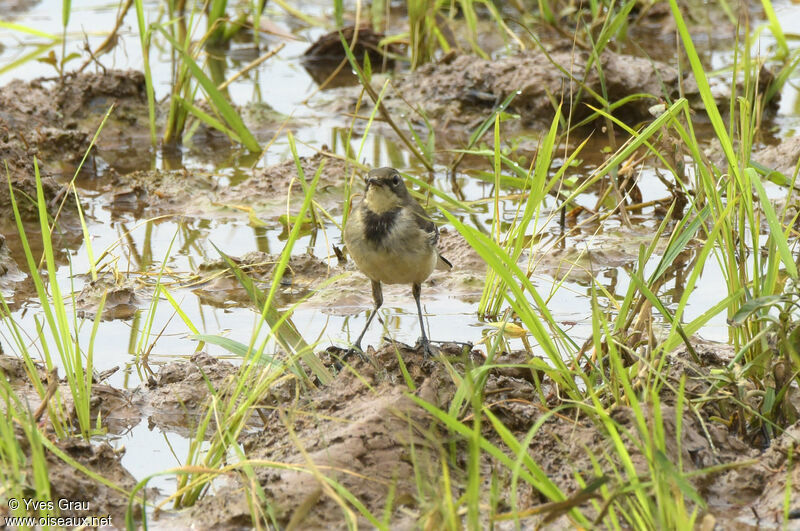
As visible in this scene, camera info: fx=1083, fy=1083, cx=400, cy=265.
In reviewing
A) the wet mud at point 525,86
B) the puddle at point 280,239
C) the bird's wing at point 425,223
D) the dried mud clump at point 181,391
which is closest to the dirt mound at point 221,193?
the puddle at point 280,239

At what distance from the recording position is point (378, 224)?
504 cm

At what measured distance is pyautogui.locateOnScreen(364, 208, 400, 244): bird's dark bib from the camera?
5.00 m

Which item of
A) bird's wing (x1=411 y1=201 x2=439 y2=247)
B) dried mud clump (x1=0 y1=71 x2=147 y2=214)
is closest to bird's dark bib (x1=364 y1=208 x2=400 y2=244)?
bird's wing (x1=411 y1=201 x2=439 y2=247)

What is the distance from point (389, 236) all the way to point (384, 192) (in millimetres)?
298

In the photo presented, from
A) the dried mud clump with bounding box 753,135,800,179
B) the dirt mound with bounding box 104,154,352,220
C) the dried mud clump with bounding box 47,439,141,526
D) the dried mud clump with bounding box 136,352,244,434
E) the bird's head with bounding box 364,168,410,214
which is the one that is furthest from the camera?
the dirt mound with bounding box 104,154,352,220

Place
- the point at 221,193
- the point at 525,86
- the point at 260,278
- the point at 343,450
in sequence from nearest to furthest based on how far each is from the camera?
1. the point at 343,450
2. the point at 260,278
3. the point at 221,193
4. the point at 525,86

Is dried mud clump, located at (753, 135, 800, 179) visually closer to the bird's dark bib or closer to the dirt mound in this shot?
the dirt mound

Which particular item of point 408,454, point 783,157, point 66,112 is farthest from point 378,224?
point 66,112

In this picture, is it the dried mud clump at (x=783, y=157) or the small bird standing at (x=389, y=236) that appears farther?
the dried mud clump at (x=783, y=157)

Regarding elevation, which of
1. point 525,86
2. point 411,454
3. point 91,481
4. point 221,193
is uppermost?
point 525,86

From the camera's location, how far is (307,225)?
7074 millimetres

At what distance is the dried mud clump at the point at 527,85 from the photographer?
8.52m

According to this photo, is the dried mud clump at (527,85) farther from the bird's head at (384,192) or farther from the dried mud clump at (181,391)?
the dried mud clump at (181,391)

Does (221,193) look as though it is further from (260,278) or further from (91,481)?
(91,481)
